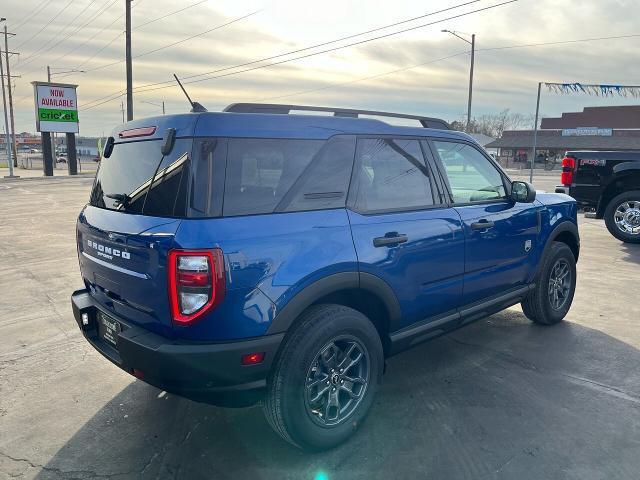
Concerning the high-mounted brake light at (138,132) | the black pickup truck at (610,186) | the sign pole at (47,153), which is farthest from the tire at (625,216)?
the sign pole at (47,153)

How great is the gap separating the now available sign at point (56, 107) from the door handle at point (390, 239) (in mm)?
32924

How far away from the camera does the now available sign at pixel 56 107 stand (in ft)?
100

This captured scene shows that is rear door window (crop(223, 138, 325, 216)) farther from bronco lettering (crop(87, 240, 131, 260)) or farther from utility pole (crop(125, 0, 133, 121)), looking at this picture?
utility pole (crop(125, 0, 133, 121))

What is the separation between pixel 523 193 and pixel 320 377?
2.35 meters

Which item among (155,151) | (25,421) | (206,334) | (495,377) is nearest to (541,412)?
(495,377)

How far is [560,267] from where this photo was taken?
4914 mm

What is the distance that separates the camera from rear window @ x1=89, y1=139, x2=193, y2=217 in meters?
2.53

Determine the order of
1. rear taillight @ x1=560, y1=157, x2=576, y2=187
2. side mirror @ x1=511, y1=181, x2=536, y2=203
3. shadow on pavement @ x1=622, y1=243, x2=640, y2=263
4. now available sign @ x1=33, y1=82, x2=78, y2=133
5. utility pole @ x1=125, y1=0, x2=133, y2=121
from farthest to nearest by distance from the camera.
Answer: now available sign @ x1=33, y1=82, x2=78, y2=133 → utility pole @ x1=125, y1=0, x2=133, y2=121 → rear taillight @ x1=560, y1=157, x2=576, y2=187 → shadow on pavement @ x1=622, y1=243, x2=640, y2=263 → side mirror @ x1=511, y1=181, x2=536, y2=203

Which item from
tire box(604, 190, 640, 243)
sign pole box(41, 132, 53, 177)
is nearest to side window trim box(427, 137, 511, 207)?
tire box(604, 190, 640, 243)

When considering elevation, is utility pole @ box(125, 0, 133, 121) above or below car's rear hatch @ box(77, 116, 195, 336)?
above

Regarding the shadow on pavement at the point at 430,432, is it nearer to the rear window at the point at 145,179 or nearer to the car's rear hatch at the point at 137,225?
the car's rear hatch at the point at 137,225

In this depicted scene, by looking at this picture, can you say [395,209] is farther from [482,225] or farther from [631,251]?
[631,251]

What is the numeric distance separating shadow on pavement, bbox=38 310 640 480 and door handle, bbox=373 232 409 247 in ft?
3.75

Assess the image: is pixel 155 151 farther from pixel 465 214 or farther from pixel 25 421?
pixel 465 214
